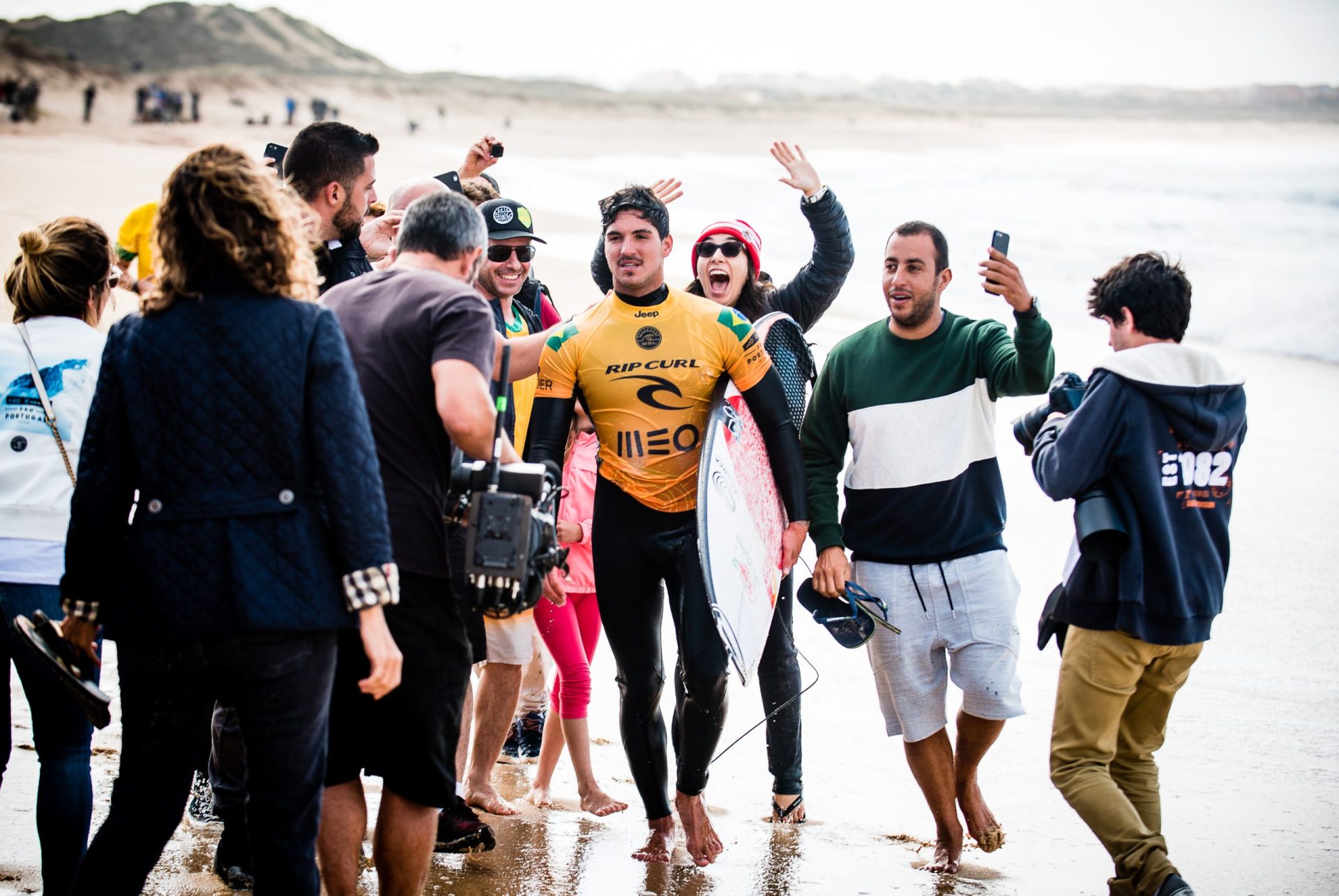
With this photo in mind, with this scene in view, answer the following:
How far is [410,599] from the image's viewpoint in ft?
10.0

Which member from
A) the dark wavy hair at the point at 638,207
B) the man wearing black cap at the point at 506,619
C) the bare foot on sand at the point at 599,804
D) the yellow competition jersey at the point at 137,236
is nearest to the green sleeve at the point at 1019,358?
the dark wavy hair at the point at 638,207

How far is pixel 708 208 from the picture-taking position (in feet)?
96.1

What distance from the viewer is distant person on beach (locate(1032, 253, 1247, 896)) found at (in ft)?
11.5

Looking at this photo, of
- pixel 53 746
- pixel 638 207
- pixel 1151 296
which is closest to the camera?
pixel 53 746

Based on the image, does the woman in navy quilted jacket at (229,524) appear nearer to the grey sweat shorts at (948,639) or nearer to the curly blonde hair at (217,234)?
the curly blonde hair at (217,234)

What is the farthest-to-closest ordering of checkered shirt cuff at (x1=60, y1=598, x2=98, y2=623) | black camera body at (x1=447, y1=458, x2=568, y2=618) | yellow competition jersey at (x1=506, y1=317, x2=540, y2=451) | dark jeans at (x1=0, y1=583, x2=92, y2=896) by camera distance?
yellow competition jersey at (x1=506, y1=317, x2=540, y2=451), dark jeans at (x1=0, y1=583, x2=92, y2=896), black camera body at (x1=447, y1=458, x2=568, y2=618), checkered shirt cuff at (x1=60, y1=598, x2=98, y2=623)

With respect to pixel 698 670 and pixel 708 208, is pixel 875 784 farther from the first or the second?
pixel 708 208

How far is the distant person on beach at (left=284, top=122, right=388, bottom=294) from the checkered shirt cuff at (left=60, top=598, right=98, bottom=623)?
61.6 inches

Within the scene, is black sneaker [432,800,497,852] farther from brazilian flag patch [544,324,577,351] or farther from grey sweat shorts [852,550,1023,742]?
brazilian flag patch [544,324,577,351]

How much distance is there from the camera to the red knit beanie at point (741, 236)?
4.98 meters

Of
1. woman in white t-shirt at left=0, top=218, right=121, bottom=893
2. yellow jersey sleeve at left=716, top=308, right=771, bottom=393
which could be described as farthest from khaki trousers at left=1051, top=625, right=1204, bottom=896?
woman in white t-shirt at left=0, top=218, right=121, bottom=893

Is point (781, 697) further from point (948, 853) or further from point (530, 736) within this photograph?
point (530, 736)

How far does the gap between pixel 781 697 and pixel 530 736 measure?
126cm

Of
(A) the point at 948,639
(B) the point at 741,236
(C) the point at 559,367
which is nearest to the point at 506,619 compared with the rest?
(C) the point at 559,367
